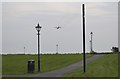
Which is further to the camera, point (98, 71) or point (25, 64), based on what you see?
point (25, 64)

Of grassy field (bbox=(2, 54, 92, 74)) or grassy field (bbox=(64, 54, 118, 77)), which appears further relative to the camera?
grassy field (bbox=(2, 54, 92, 74))

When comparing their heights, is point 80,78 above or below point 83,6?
below

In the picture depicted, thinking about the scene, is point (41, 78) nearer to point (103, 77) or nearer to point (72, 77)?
point (72, 77)

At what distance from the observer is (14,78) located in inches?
886

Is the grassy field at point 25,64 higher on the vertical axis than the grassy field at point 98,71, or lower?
lower

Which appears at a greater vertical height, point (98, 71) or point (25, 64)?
point (98, 71)

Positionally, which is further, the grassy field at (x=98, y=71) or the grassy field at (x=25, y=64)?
the grassy field at (x=25, y=64)

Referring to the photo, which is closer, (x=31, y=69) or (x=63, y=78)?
(x=63, y=78)

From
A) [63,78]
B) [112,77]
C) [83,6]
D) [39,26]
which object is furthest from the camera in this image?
[39,26]

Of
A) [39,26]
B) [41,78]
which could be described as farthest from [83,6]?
[41,78]

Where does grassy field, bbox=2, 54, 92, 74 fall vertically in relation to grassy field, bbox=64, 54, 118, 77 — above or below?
below

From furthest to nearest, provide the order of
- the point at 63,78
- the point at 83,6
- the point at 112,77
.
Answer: the point at 83,6
the point at 112,77
the point at 63,78

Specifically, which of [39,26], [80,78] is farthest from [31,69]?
[80,78]

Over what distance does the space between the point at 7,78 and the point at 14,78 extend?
536 mm
